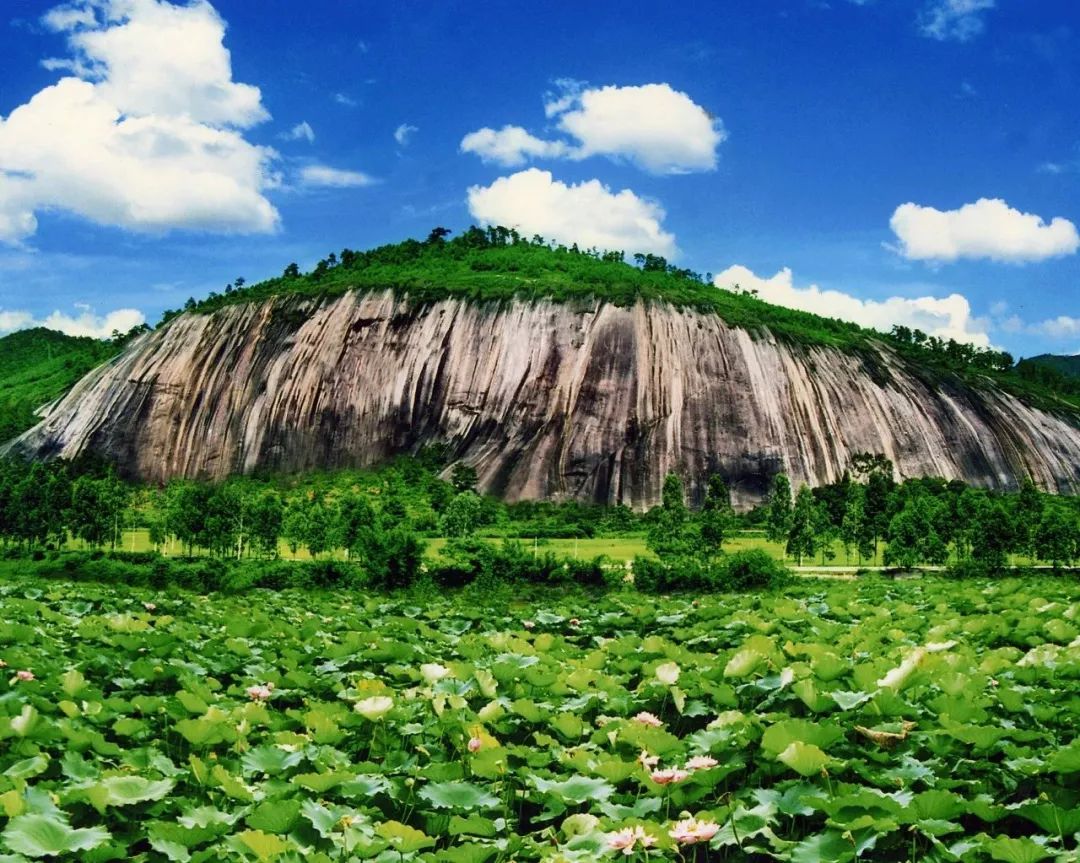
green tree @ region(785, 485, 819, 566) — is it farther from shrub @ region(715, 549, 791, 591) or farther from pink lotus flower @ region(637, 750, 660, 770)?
pink lotus flower @ region(637, 750, 660, 770)


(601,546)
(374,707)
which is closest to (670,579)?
(601,546)

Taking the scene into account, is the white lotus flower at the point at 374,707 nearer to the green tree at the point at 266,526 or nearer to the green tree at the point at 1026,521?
the green tree at the point at 1026,521

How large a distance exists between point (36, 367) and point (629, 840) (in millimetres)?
144327

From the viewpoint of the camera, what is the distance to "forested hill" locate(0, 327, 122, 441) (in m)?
95.6

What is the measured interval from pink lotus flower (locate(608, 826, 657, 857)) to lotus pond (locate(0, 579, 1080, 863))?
2 centimetres

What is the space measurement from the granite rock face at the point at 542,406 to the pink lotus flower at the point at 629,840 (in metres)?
66.6

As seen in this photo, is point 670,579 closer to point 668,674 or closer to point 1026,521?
point 1026,521

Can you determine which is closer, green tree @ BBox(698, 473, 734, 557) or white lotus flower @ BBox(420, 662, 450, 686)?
white lotus flower @ BBox(420, 662, 450, 686)

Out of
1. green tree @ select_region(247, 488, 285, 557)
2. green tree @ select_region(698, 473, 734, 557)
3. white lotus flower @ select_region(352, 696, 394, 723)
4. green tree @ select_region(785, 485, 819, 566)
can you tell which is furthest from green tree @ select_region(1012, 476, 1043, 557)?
white lotus flower @ select_region(352, 696, 394, 723)

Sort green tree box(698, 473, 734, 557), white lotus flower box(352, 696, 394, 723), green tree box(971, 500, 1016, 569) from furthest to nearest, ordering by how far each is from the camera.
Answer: green tree box(698, 473, 734, 557) → green tree box(971, 500, 1016, 569) → white lotus flower box(352, 696, 394, 723)

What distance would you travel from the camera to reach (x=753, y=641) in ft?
25.6

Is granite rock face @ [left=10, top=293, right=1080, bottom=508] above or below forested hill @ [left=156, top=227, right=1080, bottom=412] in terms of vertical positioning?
below

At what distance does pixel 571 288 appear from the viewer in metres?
84.0

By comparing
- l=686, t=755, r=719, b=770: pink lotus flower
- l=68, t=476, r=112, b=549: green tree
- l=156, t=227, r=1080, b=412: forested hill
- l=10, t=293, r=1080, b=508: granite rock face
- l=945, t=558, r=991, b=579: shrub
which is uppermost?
l=156, t=227, r=1080, b=412: forested hill
